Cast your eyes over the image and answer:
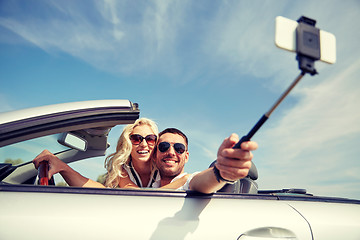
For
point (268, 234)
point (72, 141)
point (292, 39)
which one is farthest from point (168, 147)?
point (292, 39)

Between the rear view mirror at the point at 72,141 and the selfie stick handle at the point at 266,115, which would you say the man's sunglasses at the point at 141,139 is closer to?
the rear view mirror at the point at 72,141

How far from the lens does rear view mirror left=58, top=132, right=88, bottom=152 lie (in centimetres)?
217

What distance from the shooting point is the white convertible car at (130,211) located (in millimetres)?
1321

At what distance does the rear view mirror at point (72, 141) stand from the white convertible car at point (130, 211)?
1.44 ft

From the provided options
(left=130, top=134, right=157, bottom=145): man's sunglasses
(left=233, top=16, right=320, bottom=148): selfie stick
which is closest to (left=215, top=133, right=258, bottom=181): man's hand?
(left=233, top=16, right=320, bottom=148): selfie stick

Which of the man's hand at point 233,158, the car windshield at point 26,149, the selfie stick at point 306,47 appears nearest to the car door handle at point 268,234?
the man's hand at point 233,158

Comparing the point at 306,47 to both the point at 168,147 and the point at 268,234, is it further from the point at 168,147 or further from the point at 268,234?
the point at 168,147

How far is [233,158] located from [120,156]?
72.4 inches

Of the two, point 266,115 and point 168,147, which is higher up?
point 168,147

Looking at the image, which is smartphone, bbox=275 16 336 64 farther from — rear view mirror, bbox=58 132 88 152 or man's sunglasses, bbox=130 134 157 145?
man's sunglasses, bbox=130 134 157 145

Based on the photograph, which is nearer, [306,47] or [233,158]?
[306,47]

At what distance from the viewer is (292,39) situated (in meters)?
0.98

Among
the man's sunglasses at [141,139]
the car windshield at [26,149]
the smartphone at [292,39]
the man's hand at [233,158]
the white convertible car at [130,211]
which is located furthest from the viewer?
the man's sunglasses at [141,139]

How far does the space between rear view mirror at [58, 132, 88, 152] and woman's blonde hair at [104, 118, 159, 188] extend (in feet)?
1.40
